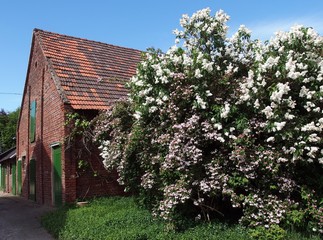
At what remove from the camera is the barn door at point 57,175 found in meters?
13.0

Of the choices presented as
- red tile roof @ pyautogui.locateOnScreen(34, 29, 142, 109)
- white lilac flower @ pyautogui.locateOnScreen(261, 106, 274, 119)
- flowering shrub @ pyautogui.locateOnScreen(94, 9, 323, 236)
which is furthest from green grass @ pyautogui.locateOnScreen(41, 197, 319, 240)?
red tile roof @ pyautogui.locateOnScreen(34, 29, 142, 109)

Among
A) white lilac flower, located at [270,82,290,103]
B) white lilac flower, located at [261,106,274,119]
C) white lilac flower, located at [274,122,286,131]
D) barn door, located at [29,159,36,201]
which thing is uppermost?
white lilac flower, located at [270,82,290,103]

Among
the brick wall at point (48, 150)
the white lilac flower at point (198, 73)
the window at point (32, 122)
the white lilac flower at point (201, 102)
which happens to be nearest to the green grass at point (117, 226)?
the brick wall at point (48, 150)

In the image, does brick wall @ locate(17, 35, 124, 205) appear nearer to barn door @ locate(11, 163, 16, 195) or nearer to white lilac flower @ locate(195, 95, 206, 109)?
barn door @ locate(11, 163, 16, 195)

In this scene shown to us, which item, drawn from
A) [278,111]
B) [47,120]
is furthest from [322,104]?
[47,120]

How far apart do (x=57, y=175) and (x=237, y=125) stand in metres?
8.27

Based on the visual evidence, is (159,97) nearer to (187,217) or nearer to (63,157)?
(187,217)

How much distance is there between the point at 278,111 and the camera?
6.69 metres

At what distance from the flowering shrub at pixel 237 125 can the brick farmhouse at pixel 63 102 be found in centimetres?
471

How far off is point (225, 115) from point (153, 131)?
1992mm

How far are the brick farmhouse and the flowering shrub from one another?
471cm

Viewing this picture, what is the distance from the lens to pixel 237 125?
284 inches

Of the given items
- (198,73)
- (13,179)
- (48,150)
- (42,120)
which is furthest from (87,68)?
(13,179)

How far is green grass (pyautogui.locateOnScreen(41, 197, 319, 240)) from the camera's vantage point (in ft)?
23.5
